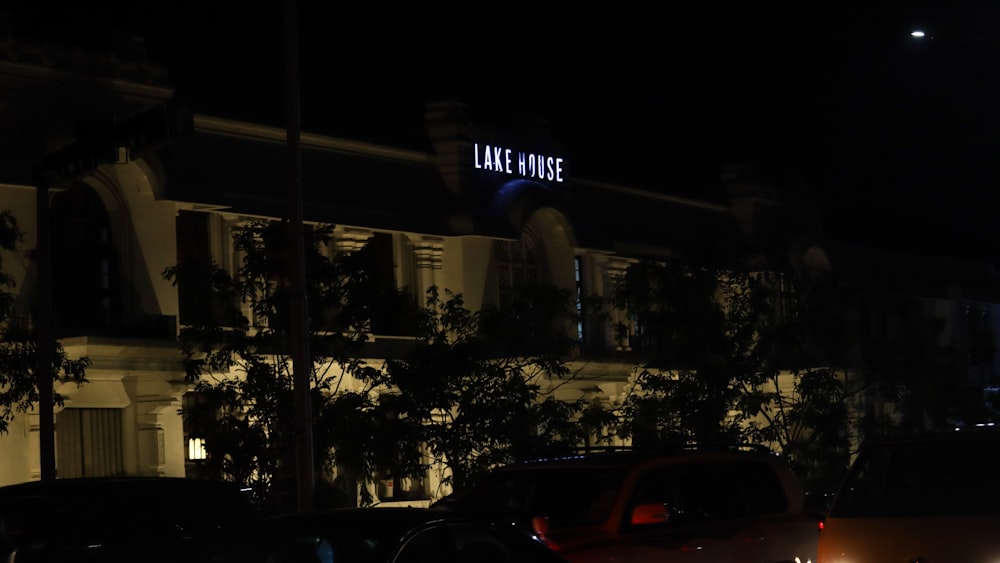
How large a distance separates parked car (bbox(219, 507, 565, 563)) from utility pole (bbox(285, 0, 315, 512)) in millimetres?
8137

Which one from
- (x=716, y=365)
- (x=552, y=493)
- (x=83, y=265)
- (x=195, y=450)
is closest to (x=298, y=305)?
(x=552, y=493)

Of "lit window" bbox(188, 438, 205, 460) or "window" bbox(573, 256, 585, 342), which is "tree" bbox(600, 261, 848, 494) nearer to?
"window" bbox(573, 256, 585, 342)

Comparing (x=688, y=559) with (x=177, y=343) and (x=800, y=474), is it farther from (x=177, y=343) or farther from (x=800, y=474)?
(x=800, y=474)

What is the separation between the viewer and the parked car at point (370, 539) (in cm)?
825

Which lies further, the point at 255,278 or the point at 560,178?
the point at 560,178

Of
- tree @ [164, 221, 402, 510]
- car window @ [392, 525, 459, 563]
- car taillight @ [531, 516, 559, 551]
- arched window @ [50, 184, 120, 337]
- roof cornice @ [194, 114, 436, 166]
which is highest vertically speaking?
roof cornice @ [194, 114, 436, 166]

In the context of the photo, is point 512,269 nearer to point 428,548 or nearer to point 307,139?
point 307,139

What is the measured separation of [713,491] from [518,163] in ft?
62.5

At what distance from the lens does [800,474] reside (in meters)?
29.2

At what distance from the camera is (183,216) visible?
25.8 metres

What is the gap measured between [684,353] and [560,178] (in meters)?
5.60

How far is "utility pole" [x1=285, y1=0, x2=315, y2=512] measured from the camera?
1697 centimetres

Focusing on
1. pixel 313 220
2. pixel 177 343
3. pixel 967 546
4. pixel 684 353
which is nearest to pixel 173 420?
pixel 177 343

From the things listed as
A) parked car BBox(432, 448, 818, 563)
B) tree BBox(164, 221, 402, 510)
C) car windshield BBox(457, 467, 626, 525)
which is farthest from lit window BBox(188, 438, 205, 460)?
car windshield BBox(457, 467, 626, 525)
